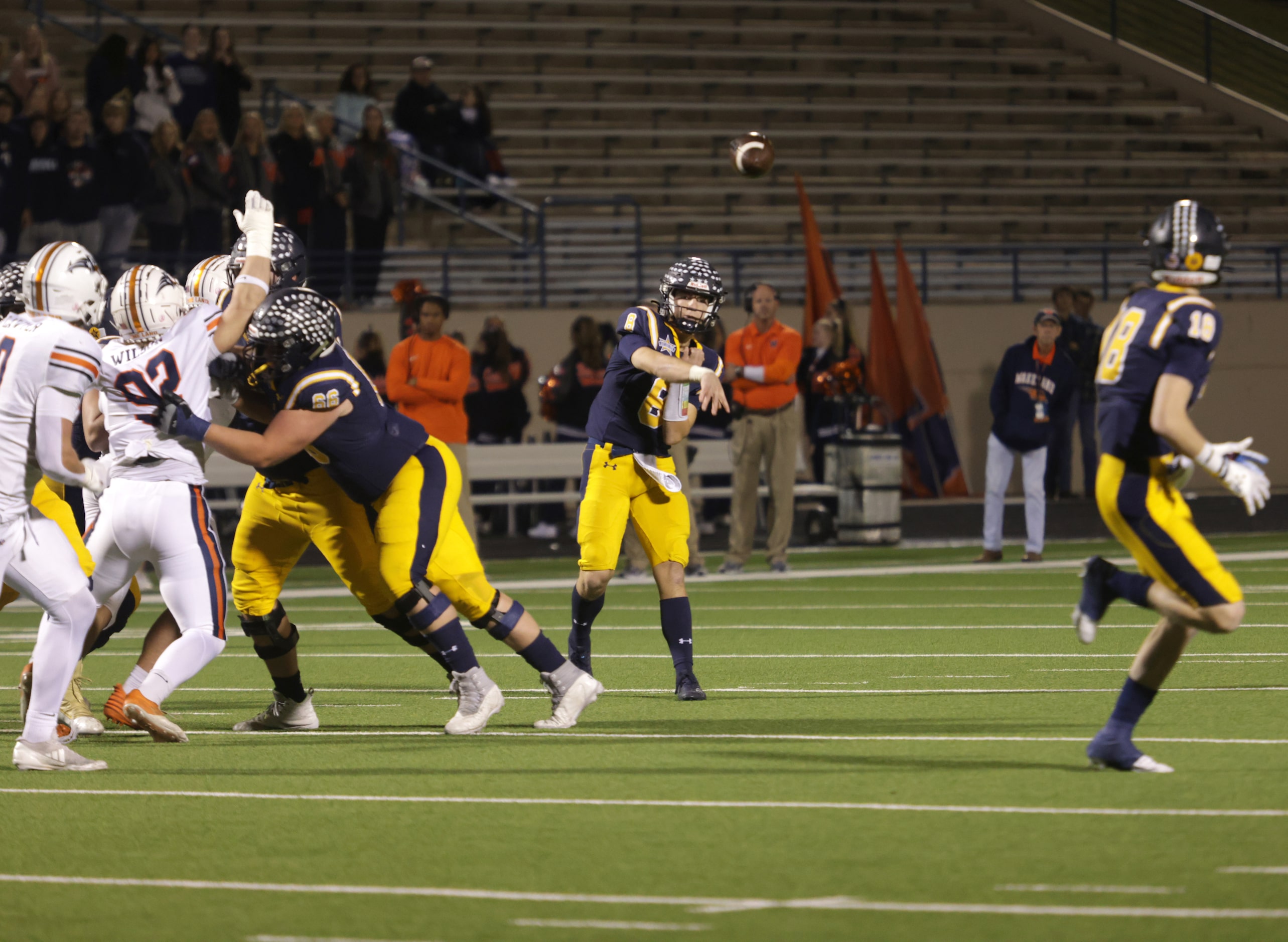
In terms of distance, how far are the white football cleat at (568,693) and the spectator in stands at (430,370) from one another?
6943mm

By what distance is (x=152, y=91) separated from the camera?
67.1 ft

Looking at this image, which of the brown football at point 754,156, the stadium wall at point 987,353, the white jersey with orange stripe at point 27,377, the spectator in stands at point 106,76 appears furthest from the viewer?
the stadium wall at point 987,353

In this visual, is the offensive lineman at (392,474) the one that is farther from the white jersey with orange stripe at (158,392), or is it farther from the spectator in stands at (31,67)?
the spectator in stands at (31,67)

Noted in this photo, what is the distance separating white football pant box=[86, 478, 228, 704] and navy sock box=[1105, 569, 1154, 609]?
3.30 m

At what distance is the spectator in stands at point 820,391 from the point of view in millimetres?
18141

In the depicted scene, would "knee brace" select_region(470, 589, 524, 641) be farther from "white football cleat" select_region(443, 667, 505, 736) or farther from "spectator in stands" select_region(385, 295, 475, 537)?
"spectator in stands" select_region(385, 295, 475, 537)

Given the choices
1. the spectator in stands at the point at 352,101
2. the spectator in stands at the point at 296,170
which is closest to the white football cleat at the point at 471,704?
the spectator in stands at the point at 296,170

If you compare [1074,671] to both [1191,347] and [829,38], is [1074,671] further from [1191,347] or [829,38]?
[829,38]

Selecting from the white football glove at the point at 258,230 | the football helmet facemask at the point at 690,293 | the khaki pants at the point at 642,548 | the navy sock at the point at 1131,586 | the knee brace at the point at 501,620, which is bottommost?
the khaki pants at the point at 642,548

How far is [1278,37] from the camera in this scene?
34.7 metres

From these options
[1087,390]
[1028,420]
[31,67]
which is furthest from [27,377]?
[1087,390]

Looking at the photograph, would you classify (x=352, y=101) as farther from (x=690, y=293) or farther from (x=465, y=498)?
(x=690, y=293)

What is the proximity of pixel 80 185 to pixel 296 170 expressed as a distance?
223cm

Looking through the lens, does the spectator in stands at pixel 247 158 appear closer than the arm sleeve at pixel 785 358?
No
